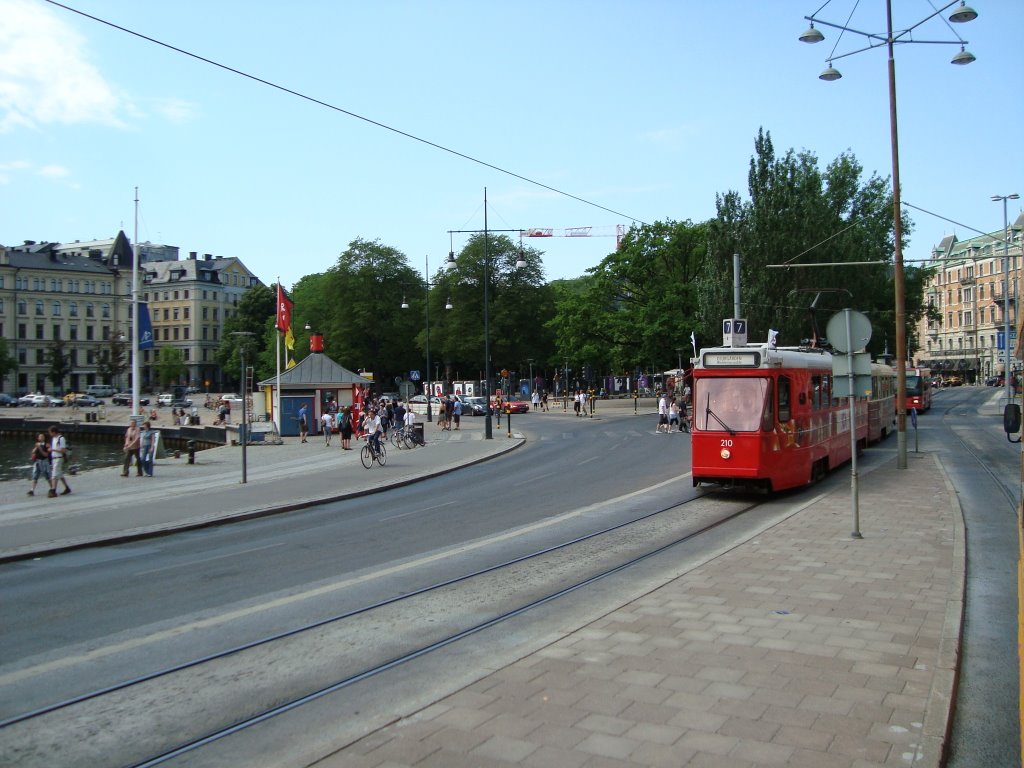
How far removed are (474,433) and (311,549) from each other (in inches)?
1245

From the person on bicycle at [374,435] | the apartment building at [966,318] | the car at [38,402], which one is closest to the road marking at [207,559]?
the person on bicycle at [374,435]

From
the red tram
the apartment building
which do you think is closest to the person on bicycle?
the red tram

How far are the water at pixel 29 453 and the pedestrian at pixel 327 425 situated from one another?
945 centimetres

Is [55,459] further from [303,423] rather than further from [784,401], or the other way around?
[303,423]

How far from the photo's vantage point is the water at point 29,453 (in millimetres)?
38938

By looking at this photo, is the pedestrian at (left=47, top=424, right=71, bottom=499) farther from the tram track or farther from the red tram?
the red tram

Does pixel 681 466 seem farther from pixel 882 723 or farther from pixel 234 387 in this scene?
pixel 234 387

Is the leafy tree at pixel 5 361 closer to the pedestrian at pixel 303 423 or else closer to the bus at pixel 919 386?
the pedestrian at pixel 303 423

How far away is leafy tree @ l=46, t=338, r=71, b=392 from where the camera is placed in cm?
10106

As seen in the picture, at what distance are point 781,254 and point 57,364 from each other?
86246 millimetres

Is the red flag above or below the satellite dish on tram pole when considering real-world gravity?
above

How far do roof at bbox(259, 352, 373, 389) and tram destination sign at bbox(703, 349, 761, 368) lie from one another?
28.2m

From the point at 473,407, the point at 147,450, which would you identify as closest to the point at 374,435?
the point at 147,450

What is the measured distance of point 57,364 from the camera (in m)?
101
